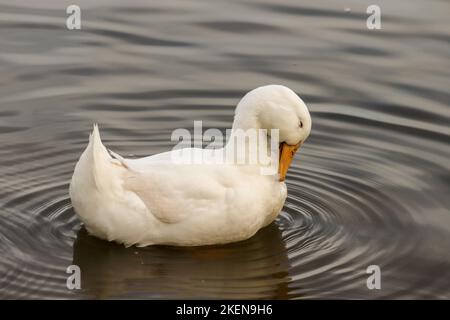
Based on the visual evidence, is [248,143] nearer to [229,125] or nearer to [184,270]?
[184,270]

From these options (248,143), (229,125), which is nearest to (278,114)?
(248,143)

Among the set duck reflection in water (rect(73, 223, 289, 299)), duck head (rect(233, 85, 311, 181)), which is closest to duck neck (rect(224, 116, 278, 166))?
duck head (rect(233, 85, 311, 181))

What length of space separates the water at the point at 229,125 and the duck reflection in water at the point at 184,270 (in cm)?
2

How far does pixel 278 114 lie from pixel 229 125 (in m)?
2.51

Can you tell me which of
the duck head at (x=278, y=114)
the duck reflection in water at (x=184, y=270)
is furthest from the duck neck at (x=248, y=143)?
the duck reflection in water at (x=184, y=270)

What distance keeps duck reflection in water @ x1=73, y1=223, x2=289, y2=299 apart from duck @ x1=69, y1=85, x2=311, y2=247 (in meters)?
0.10

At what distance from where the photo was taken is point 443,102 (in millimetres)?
10398

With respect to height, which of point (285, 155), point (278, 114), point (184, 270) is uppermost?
point (278, 114)

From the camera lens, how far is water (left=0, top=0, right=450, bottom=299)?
738 centimetres

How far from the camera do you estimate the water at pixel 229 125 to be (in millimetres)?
7379

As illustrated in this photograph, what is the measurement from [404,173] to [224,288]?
2629mm

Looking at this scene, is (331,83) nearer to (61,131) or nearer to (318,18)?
(318,18)

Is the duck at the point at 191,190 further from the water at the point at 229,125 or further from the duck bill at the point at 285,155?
the water at the point at 229,125

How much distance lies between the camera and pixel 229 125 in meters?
10.0
